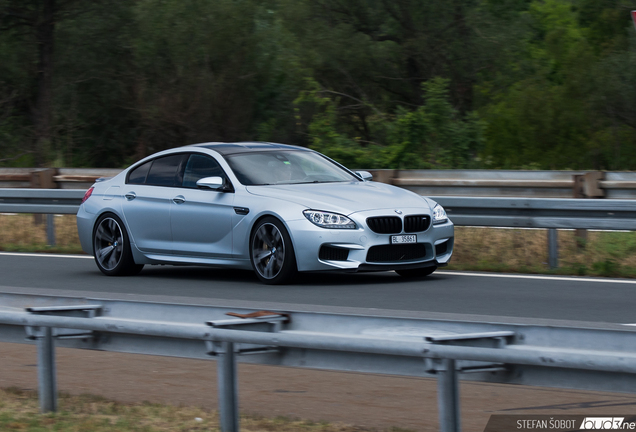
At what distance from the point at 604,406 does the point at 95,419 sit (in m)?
2.60

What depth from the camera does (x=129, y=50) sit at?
30.0 metres

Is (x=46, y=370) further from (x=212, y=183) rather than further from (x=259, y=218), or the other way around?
(x=212, y=183)

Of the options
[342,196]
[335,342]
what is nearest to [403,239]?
[342,196]

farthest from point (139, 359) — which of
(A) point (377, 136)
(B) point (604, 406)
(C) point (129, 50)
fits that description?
(C) point (129, 50)

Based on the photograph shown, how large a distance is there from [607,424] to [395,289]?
5.68 meters

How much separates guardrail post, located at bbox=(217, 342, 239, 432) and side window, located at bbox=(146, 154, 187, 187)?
655 cm

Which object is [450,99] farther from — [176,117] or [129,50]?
[129,50]

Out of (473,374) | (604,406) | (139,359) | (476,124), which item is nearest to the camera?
(473,374)

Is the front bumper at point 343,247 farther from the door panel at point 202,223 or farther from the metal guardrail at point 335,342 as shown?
the metal guardrail at point 335,342

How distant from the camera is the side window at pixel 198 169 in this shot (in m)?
10.8

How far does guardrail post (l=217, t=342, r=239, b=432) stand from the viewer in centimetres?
455

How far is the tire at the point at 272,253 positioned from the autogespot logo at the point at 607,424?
5.79 meters

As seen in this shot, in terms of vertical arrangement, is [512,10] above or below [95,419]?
above

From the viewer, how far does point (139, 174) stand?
456 inches
